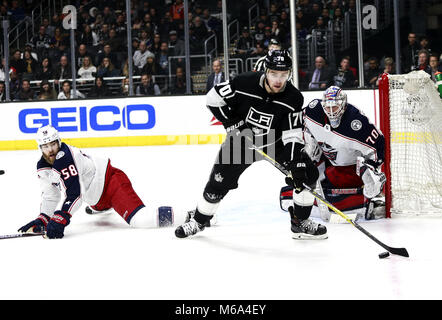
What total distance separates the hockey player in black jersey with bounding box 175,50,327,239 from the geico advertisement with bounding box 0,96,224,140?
4940 mm

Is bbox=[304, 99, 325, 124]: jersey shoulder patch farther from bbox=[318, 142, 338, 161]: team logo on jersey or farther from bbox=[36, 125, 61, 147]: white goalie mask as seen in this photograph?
bbox=[36, 125, 61, 147]: white goalie mask

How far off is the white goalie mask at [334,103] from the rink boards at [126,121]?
14.5ft

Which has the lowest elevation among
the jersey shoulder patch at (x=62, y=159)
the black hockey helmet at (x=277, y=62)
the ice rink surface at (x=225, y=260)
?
the ice rink surface at (x=225, y=260)

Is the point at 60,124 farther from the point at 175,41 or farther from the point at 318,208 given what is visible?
the point at 318,208

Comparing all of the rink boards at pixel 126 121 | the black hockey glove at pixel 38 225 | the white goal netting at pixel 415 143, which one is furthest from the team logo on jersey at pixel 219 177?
the rink boards at pixel 126 121

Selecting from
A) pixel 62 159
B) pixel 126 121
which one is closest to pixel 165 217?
pixel 62 159

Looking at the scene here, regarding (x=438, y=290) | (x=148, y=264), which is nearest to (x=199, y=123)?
(x=148, y=264)

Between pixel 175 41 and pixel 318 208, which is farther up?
pixel 175 41

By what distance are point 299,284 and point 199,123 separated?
5.94 meters

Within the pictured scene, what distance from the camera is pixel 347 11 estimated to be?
8.91m

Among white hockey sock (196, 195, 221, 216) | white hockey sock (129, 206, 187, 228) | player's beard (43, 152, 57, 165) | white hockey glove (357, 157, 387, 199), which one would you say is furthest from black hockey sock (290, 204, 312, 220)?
player's beard (43, 152, 57, 165)

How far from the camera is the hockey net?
4324 millimetres

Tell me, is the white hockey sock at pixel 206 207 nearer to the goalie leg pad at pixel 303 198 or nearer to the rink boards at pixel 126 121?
the goalie leg pad at pixel 303 198

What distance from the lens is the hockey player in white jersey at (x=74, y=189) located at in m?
3.83
